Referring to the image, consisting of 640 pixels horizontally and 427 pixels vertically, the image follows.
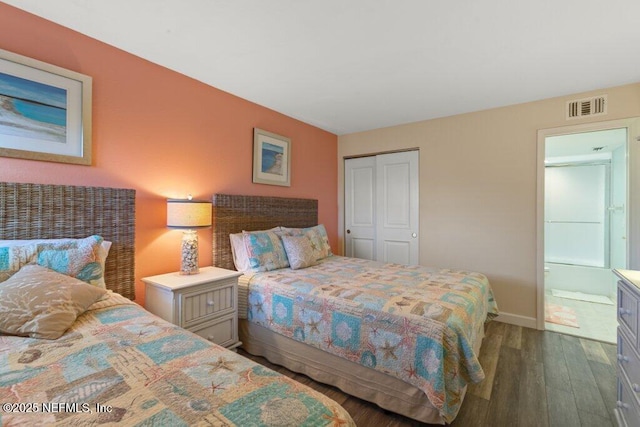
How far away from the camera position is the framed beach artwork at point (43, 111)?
170 centimetres

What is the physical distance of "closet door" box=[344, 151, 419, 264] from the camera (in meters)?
3.92

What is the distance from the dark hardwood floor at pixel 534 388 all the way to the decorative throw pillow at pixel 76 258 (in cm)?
144

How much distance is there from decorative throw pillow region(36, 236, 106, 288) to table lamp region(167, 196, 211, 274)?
533 millimetres

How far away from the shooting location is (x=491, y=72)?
8.09ft

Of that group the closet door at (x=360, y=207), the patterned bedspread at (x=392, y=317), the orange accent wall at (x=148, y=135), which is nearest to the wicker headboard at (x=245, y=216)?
the orange accent wall at (x=148, y=135)

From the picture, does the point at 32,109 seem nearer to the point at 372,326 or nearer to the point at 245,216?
the point at 245,216

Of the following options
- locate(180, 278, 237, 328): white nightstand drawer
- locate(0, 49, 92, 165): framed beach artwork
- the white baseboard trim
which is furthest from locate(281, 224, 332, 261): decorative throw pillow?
the white baseboard trim

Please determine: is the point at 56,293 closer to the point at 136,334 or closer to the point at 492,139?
the point at 136,334

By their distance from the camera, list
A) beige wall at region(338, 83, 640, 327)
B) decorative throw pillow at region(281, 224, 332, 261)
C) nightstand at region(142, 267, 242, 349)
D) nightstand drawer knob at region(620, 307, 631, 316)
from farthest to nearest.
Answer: decorative throw pillow at region(281, 224, 332, 261) → beige wall at region(338, 83, 640, 327) → nightstand at region(142, 267, 242, 349) → nightstand drawer knob at region(620, 307, 631, 316)

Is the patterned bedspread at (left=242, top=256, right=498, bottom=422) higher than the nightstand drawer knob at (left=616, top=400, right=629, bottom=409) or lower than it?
higher

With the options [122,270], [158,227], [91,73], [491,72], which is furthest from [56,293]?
[491,72]

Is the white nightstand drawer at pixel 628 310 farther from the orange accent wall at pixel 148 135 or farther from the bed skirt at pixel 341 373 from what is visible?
the orange accent wall at pixel 148 135

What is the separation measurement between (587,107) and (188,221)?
12.8 ft

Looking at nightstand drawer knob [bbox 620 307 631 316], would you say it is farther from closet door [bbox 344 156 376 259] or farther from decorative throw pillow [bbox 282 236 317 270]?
closet door [bbox 344 156 376 259]
